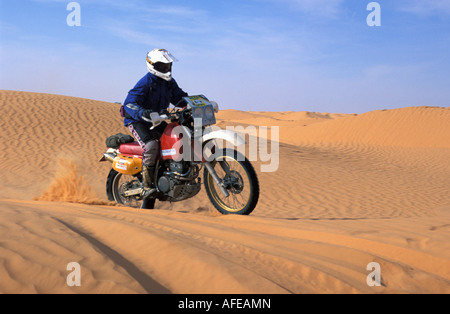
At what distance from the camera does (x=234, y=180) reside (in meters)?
5.25

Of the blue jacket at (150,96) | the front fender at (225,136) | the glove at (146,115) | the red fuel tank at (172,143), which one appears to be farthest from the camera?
the blue jacket at (150,96)

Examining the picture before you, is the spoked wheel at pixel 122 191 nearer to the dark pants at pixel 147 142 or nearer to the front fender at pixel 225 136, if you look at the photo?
the dark pants at pixel 147 142

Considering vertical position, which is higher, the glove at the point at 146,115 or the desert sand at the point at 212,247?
the glove at the point at 146,115

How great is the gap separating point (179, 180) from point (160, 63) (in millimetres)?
1544

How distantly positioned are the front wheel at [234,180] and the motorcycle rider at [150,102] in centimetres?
82

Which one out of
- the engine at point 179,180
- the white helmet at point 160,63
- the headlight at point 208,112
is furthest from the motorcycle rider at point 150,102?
the headlight at point 208,112

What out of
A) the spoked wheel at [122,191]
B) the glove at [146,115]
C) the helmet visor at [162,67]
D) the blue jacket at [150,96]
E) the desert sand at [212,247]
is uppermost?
the helmet visor at [162,67]

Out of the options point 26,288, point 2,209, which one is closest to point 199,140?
point 2,209

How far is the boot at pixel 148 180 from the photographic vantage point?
19.4 ft

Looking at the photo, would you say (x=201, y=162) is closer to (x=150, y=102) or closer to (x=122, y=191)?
(x=150, y=102)

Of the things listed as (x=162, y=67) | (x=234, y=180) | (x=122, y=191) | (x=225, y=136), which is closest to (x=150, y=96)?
(x=162, y=67)

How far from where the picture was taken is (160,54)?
18.4ft

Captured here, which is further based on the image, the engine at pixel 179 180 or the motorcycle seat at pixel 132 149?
the motorcycle seat at pixel 132 149

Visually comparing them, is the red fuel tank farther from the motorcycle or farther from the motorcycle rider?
the motorcycle rider
